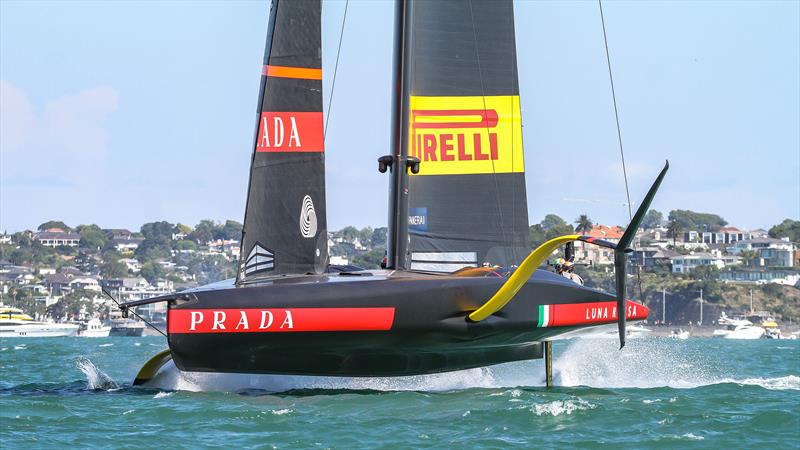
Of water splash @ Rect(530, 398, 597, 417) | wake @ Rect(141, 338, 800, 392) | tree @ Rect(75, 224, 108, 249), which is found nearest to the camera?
water splash @ Rect(530, 398, 597, 417)

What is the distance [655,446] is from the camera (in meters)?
8.45

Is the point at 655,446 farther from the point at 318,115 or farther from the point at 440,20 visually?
the point at 440,20

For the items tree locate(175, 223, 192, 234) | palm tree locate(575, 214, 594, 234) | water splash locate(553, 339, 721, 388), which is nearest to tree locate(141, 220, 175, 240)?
tree locate(175, 223, 192, 234)

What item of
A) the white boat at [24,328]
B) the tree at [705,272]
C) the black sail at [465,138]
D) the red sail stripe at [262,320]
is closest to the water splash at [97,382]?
the red sail stripe at [262,320]

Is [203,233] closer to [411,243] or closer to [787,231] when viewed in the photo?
[787,231]

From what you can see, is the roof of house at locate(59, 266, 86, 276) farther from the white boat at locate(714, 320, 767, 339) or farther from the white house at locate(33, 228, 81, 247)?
the white boat at locate(714, 320, 767, 339)

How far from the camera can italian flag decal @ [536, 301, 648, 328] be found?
37.3ft

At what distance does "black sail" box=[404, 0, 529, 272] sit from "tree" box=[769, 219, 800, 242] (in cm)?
10039

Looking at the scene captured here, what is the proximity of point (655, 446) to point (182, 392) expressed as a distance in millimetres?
4511

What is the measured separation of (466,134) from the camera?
12.9 meters

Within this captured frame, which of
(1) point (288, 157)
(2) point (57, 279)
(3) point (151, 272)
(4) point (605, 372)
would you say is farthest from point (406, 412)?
(3) point (151, 272)

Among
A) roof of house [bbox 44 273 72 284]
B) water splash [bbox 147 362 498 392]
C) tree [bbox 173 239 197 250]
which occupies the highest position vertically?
tree [bbox 173 239 197 250]

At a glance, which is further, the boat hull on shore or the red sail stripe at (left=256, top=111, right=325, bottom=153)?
the boat hull on shore

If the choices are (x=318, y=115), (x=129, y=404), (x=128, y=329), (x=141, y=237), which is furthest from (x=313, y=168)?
(x=141, y=237)
